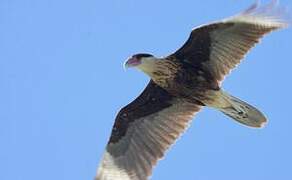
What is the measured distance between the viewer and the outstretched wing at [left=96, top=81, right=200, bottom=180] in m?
12.8

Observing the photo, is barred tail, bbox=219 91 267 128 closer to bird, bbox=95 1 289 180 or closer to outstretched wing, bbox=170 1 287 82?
bird, bbox=95 1 289 180

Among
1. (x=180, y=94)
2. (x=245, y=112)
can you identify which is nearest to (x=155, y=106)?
(x=180, y=94)

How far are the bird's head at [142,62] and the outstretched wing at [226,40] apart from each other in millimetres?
314

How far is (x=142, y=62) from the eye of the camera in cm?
1245

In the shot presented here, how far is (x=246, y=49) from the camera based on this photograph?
1194 cm

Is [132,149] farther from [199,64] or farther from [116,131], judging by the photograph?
[199,64]

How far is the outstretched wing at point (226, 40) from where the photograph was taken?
11.3 meters

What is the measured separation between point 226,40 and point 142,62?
46.2 inches

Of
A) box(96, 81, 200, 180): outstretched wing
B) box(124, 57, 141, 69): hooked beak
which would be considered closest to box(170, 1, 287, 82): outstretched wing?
box(124, 57, 141, 69): hooked beak

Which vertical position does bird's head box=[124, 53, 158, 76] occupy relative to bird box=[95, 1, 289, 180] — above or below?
above

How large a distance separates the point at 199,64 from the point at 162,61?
0.49 m

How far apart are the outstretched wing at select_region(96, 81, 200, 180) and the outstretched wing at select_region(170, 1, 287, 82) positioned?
718 millimetres

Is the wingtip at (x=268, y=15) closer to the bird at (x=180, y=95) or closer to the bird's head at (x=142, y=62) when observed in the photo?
the bird at (x=180, y=95)

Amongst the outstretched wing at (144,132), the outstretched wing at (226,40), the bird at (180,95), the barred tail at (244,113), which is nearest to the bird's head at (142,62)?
the bird at (180,95)
